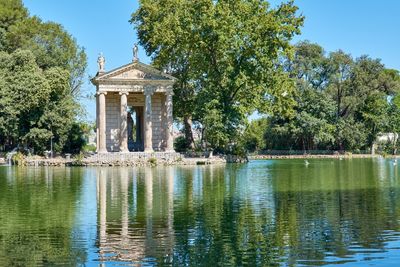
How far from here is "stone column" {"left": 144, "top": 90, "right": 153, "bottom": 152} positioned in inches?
2640

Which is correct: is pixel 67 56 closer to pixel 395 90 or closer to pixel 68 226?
pixel 395 90

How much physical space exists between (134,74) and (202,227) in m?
51.1

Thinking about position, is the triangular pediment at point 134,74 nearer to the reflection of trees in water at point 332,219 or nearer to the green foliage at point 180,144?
the green foliage at point 180,144

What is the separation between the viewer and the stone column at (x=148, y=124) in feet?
220

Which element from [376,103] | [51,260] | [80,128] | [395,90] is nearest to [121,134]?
[80,128]

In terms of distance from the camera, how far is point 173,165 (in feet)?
192

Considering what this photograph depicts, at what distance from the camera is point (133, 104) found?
72.3 meters

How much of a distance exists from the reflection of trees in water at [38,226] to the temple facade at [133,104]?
3664 centimetres

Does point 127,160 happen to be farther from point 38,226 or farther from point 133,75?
point 38,226

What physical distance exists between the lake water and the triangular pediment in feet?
126

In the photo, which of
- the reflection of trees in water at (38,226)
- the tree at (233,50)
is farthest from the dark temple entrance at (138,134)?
the reflection of trees in water at (38,226)

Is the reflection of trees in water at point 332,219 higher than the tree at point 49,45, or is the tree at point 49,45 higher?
the tree at point 49,45

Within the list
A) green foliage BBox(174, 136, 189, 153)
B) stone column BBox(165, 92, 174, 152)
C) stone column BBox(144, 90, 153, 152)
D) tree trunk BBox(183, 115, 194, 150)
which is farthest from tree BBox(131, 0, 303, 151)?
green foliage BBox(174, 136, 189, 153)

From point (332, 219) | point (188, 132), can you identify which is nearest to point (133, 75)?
point (188, 132)
